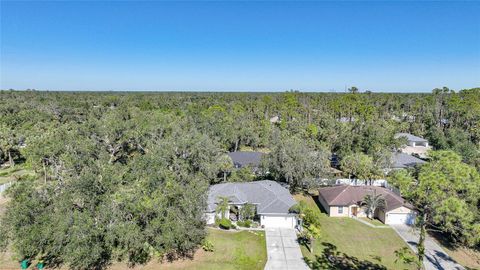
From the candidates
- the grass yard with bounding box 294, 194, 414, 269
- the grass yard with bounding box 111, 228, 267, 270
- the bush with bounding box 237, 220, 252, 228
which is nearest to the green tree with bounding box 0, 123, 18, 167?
the grass yard with bounding box 111, 228, 267, 270

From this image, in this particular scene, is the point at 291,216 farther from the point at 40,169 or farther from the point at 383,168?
the point at 40,169

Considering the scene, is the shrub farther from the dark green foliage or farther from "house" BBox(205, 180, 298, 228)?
the dark green foliage

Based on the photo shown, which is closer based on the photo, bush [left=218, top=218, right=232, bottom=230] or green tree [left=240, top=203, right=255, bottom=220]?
bush [left=218, top=218, right=232, bottom=230]

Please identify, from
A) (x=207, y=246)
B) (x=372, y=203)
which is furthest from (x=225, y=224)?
(x=372, y=203)

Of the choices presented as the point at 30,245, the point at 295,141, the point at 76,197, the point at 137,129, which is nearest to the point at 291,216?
the point at 295,141

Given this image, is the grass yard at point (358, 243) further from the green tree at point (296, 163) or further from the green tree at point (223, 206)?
the green tree at point (223, 206)

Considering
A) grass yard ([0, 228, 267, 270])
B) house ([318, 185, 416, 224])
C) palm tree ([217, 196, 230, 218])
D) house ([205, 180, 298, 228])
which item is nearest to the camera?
grass yard ([0, 228, 267, 270])

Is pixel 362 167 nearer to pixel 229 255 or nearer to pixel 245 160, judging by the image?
pixel 245 160

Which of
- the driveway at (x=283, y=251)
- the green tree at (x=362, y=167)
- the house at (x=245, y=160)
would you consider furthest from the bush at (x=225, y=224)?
the green tree at (x=362, y=167)
